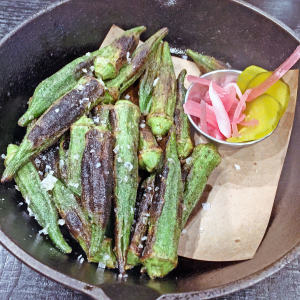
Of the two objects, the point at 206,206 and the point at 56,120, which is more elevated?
the point at 56,120

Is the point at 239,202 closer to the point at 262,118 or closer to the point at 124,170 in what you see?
the point at 262,118

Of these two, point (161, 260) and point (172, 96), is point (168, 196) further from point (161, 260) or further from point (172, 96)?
point (172, 96)

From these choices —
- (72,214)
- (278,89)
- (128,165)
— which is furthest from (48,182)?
(278,89)

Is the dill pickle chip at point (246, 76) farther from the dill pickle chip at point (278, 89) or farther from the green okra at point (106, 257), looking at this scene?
the green okra at point (106, 257)

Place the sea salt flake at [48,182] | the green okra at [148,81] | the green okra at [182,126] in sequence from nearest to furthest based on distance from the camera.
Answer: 1. the sea salt flake at [48,182]
2. the green okra at [182,126]
3. the green okra at [148,81]

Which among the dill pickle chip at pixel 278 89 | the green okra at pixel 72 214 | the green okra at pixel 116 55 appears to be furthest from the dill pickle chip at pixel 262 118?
the green okra at pixel 72 214

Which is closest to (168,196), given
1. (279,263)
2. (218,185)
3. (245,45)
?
(218,185)
